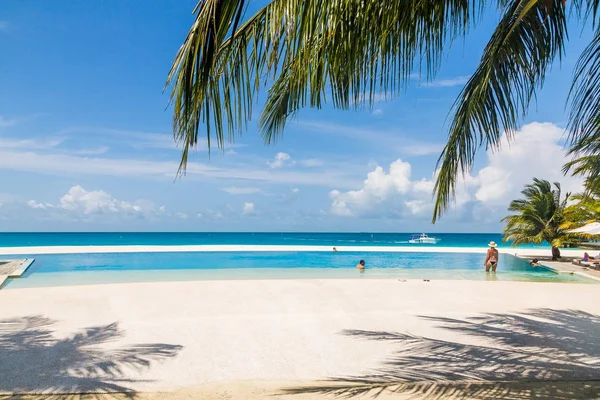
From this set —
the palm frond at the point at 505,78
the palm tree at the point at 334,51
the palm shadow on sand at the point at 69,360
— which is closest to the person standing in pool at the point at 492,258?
the palm frond at the point at 505,78

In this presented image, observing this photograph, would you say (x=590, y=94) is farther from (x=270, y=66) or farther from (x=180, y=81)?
(x=180, y=81)

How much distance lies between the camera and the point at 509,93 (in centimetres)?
332

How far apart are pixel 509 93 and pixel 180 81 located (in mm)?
2580

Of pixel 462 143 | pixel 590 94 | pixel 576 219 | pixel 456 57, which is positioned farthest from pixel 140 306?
pixel 576 219

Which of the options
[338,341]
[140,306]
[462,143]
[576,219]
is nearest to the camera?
[462,143]

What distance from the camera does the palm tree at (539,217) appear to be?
17656 mm

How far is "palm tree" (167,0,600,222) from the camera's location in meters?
1.78

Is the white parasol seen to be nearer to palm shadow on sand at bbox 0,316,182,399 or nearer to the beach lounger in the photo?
the beach lounger

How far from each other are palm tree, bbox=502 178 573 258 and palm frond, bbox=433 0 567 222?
647 inches

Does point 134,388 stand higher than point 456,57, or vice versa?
point 456,57

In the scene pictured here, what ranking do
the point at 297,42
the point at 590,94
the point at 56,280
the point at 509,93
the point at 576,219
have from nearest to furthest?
the point at 297,42 → the point at 590,94 → the point at 509,93 → the point at 56,280 → the point at 576,219

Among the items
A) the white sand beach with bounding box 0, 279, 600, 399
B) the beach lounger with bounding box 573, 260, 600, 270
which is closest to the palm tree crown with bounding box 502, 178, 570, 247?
the beach lounger with bounding box 573, 260, 600, 270

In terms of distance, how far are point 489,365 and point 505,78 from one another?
258 centimetres

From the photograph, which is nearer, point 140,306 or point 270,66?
point 270,66
